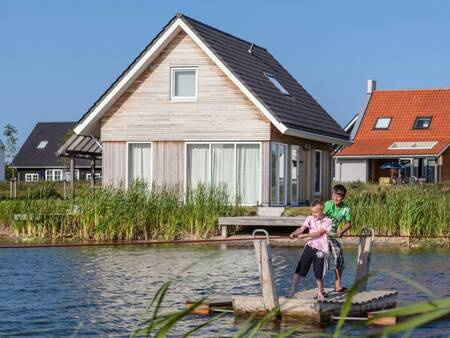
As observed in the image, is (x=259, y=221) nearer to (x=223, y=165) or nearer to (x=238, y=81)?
(x=223, y=165)

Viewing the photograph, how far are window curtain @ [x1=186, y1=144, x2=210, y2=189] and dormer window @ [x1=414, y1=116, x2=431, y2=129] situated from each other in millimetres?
23656

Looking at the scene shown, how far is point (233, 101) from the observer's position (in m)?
26.8

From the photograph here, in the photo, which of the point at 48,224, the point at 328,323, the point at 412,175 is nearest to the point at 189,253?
the point at 48,224

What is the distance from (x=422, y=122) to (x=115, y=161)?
82.4 ft

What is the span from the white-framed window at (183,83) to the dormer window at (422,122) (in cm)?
2369

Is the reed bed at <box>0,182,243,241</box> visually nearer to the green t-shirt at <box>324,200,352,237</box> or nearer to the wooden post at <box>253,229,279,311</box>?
the green t-shirt at <box>324,200,352,237</box>

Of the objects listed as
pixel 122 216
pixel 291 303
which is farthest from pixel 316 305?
pixel 122 216

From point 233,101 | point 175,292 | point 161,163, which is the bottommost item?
point 175,292

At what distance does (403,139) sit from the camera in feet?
156

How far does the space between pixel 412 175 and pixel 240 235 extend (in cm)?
2485

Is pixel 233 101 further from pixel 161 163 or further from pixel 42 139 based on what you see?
pixel 42 139

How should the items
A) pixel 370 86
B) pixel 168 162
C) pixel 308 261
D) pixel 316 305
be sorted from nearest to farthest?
pixel 316 305
pixel 308 261
pixel 168 162
pixel 370 86

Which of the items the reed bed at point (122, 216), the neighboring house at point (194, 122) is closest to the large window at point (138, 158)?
the neighboring house at point (194, 122)

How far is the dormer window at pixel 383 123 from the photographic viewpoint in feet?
161
